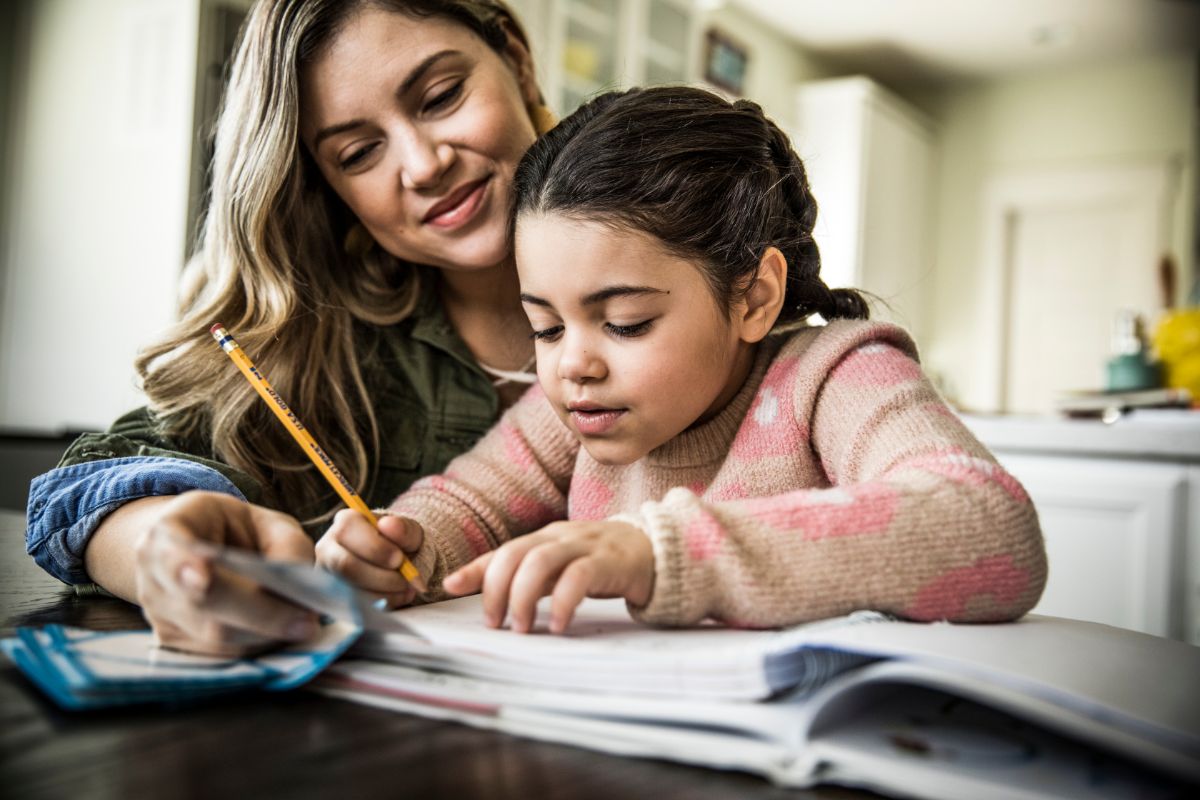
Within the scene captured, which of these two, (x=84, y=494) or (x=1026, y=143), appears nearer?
(x=84, y=494)

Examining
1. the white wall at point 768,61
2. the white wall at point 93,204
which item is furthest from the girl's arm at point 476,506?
the white wall at point 768,61

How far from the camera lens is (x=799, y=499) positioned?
61cm

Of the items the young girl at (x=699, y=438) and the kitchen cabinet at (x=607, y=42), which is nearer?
the young girl at (x=699, y=438)

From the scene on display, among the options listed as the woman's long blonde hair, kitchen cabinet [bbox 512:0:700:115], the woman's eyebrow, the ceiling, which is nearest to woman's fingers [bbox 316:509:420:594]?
the woman's long blonde hair

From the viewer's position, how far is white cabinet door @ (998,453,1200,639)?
1608 millimetres

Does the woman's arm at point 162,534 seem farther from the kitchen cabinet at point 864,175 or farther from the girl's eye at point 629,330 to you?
the kitchen cabinet at point 864,175

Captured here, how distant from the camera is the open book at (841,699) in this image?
0.42m

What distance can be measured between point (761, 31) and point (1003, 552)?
194 inches

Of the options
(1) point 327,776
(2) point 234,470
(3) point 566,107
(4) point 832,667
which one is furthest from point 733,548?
(3) point 566,107

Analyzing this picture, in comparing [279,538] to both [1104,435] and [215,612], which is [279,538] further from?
[1104,435]

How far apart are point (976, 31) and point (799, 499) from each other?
206 inches

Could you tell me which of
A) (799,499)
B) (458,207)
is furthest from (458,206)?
(799,499)

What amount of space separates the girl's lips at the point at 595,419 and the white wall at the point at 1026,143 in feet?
16.3

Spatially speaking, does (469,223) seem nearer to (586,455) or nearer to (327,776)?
(586,455)
